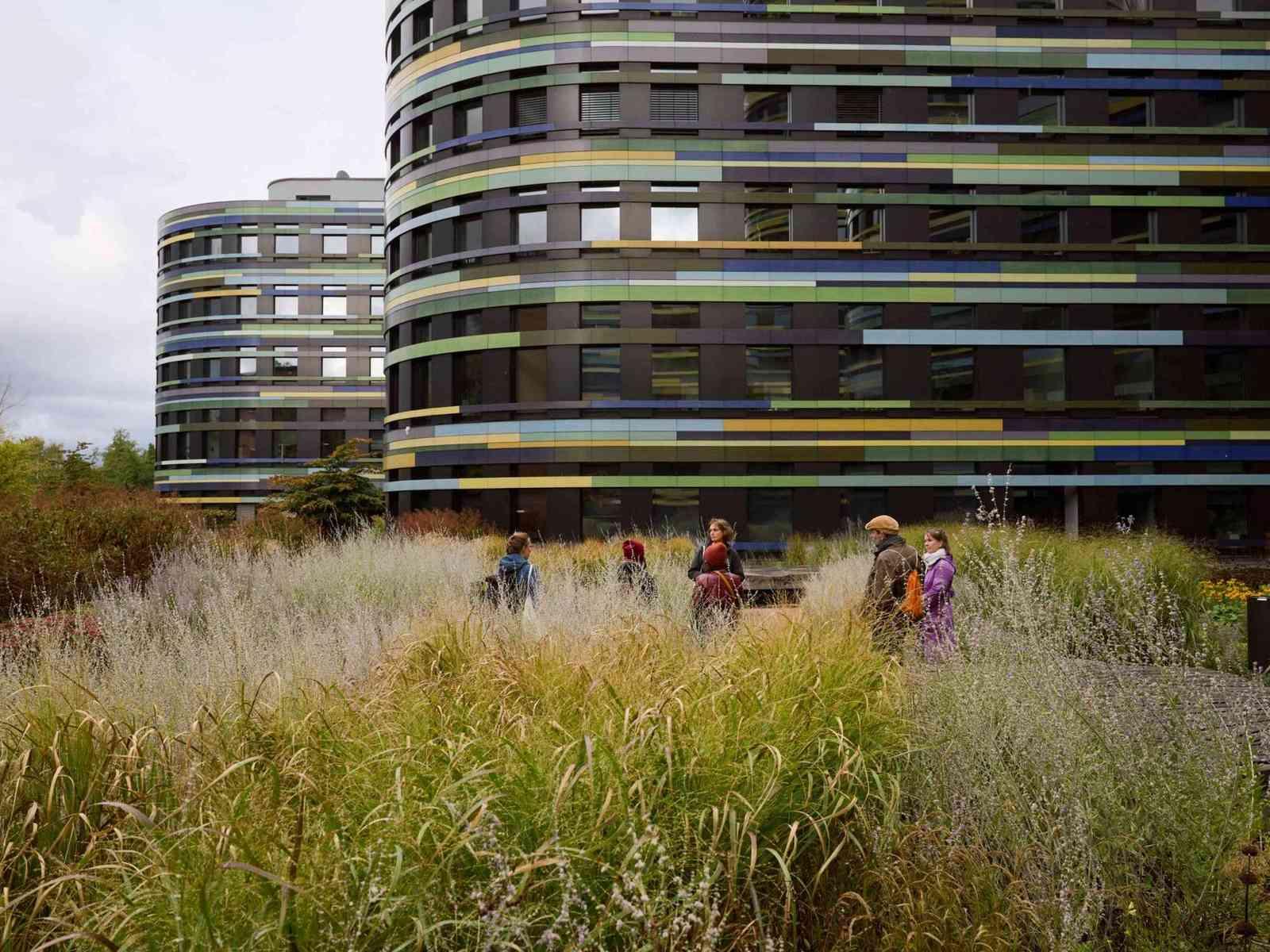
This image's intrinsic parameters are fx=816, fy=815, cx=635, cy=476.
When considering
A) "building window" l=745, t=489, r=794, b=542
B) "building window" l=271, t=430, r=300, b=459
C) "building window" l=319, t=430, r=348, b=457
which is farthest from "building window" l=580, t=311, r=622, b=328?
"building window" l=271, t=430, r=300, b=459

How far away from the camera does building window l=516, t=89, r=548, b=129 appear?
94.2ft

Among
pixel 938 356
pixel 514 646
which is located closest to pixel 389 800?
pixel 514 646

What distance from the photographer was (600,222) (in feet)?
92.3

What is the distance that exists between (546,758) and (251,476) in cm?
5532

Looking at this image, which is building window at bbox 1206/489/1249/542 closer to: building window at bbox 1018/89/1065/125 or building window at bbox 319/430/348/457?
building window at bbox 1018/89/1065/125

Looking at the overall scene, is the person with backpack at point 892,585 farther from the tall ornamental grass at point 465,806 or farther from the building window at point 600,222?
the building window at point 600,222

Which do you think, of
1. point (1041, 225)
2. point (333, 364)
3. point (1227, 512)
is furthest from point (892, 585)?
point (333, 364)

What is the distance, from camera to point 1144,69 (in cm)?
2816

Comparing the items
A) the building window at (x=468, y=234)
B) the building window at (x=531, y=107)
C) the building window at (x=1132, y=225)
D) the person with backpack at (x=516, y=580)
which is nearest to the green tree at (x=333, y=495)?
the building window at (x=468, y=234)

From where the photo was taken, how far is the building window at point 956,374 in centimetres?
2817

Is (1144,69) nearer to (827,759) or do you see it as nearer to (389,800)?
(827,759)

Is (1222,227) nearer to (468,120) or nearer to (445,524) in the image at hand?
(468,120)

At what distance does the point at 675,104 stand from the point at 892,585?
24.0 meters

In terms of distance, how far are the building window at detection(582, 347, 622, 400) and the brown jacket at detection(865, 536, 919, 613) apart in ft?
64.4
